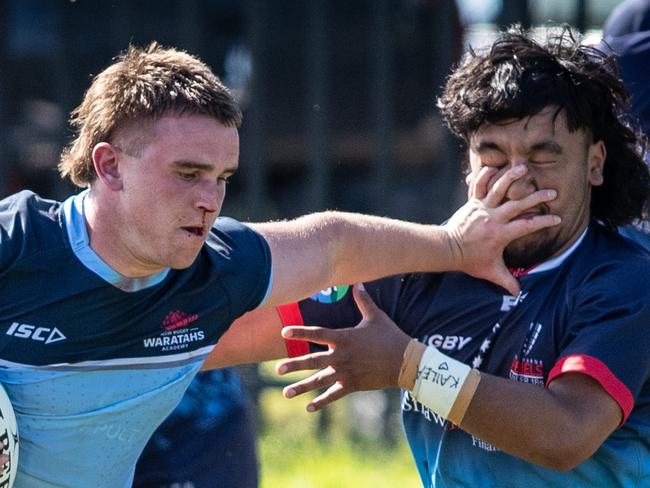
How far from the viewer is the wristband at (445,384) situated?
382cm

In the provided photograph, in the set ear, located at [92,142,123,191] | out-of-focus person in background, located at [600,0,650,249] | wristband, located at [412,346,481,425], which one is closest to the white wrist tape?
wristband, located at [412,346,481,425]

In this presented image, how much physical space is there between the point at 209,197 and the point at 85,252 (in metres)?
0.34

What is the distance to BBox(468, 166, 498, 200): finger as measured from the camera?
412 centimetres

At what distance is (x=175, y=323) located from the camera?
3865 millimetres

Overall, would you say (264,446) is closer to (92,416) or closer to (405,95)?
(405,95)

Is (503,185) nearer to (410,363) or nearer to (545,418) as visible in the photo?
(410,363)

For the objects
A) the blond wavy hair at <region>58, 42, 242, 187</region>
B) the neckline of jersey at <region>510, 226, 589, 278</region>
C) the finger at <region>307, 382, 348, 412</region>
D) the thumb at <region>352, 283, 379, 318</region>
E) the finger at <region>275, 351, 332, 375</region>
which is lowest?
the finger at <region>307, 382, 348, 412</region>

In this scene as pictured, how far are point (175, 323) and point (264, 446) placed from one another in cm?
395

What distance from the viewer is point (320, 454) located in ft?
25.0

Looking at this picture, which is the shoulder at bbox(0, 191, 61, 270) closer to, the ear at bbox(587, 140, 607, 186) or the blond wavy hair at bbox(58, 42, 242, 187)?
the blond wavy hair at bbox(58, 42, 242, 187)

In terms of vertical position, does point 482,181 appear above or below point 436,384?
above

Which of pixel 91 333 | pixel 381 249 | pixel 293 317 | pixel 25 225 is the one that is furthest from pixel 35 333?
pixel 381 249

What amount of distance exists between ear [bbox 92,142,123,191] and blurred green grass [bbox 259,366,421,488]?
350 centimetres

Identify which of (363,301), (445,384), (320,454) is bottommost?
(320,454)
